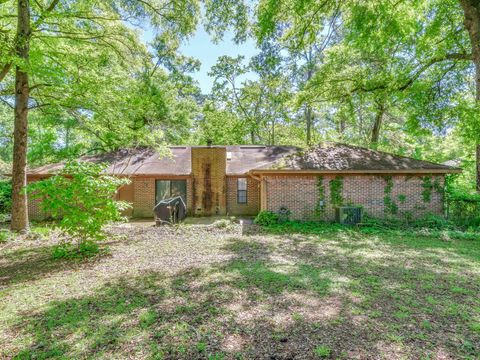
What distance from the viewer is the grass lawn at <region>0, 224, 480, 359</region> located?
10.1 ft

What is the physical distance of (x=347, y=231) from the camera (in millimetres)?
10273

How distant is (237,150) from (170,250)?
12260mm

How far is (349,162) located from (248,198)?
5.86 m

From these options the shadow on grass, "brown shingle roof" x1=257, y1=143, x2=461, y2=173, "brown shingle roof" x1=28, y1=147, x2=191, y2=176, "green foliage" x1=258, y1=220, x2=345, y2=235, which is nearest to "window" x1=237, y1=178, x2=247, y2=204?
"brown shingle roof" x1=28, y1=147, x2=191, y2=176

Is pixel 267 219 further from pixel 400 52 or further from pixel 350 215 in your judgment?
pixel 400 52

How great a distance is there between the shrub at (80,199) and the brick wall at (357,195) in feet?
22.8

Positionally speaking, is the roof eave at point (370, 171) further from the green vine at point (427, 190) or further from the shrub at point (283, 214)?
the shrub at point (283, 214)

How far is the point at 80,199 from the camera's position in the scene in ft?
21.8

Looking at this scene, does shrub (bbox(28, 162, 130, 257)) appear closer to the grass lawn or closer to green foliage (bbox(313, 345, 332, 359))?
the grass lawn

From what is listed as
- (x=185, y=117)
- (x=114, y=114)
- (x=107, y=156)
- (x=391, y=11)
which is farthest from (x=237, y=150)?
(x=391, y=11)

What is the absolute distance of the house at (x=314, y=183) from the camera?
39.3 ft

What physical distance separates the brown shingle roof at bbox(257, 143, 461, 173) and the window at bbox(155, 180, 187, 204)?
556 centimetres

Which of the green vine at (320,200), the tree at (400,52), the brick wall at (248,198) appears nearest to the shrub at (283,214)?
the green vine at (320,200)

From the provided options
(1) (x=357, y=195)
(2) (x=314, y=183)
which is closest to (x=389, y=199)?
(1) (x=357, y=195)
